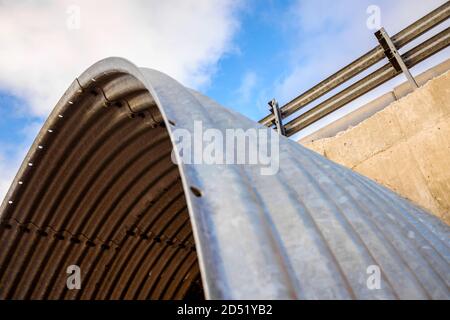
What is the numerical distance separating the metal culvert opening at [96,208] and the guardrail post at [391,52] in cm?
326

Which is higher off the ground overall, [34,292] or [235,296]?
[34,292]

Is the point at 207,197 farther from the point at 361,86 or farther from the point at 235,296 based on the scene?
the point at 361,86

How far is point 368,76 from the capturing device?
16.5 feet

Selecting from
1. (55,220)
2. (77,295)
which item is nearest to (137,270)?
(77,295)

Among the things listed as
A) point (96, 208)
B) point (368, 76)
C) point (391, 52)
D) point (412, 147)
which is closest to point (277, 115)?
point (368, 76)

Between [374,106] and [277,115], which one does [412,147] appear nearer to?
[374,106]

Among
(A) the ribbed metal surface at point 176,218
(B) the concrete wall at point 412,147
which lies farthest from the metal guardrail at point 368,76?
(A) the ribbed metal surface at point 176,218

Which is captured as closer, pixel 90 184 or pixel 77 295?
pixel 90 184

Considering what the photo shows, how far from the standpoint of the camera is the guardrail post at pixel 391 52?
15.2 feet

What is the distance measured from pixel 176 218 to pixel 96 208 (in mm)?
1235

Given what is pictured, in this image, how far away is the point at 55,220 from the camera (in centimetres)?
522

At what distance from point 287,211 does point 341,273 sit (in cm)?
39

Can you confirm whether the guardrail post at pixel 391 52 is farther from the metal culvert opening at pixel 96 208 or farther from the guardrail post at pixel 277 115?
the metal culvert opening at pixel 96 208

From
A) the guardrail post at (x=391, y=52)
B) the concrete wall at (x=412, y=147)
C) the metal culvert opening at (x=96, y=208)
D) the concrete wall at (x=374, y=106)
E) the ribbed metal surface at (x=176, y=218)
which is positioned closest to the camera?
the ribbed metal surface at (x=176, y=218)
